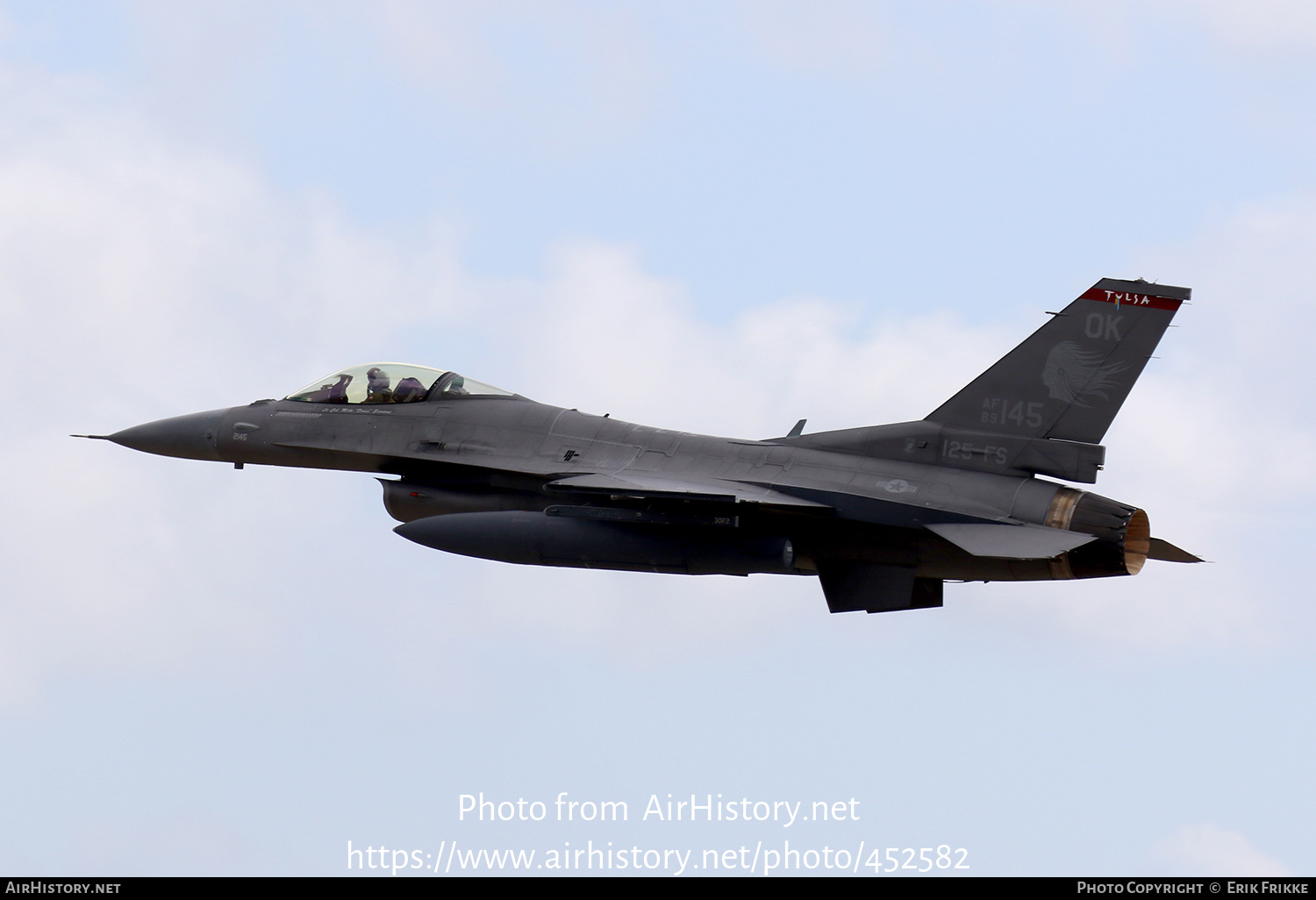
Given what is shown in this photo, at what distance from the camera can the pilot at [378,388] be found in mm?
23594

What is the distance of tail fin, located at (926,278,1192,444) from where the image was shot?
20.3 meters

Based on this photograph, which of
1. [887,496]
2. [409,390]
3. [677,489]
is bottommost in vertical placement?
[677,489]

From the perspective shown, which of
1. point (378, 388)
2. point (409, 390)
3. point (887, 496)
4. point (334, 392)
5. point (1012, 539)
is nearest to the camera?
point (1012, 539)

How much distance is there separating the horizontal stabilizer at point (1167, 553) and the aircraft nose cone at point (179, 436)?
12.0 meters

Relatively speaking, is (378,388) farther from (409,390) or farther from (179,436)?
(179,436)

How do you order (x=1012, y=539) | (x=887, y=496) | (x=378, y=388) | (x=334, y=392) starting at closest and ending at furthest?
(x=1012, y=539) < (x=887, y=496) < (x=378, y=388) < (x=334, y=392)

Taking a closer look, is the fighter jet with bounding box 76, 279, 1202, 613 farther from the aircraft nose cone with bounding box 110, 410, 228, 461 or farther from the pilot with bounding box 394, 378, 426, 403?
the aircraft nose cone with bounding box 110, 410, 228, 461

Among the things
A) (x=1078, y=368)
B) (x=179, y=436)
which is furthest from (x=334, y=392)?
(x=1078, y=368)

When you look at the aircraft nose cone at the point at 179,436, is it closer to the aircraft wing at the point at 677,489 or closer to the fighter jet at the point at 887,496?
the fighter jet at the point at 887,496

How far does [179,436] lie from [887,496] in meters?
9.73

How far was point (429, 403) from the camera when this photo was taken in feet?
76.6

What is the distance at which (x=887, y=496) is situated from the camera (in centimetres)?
2048
